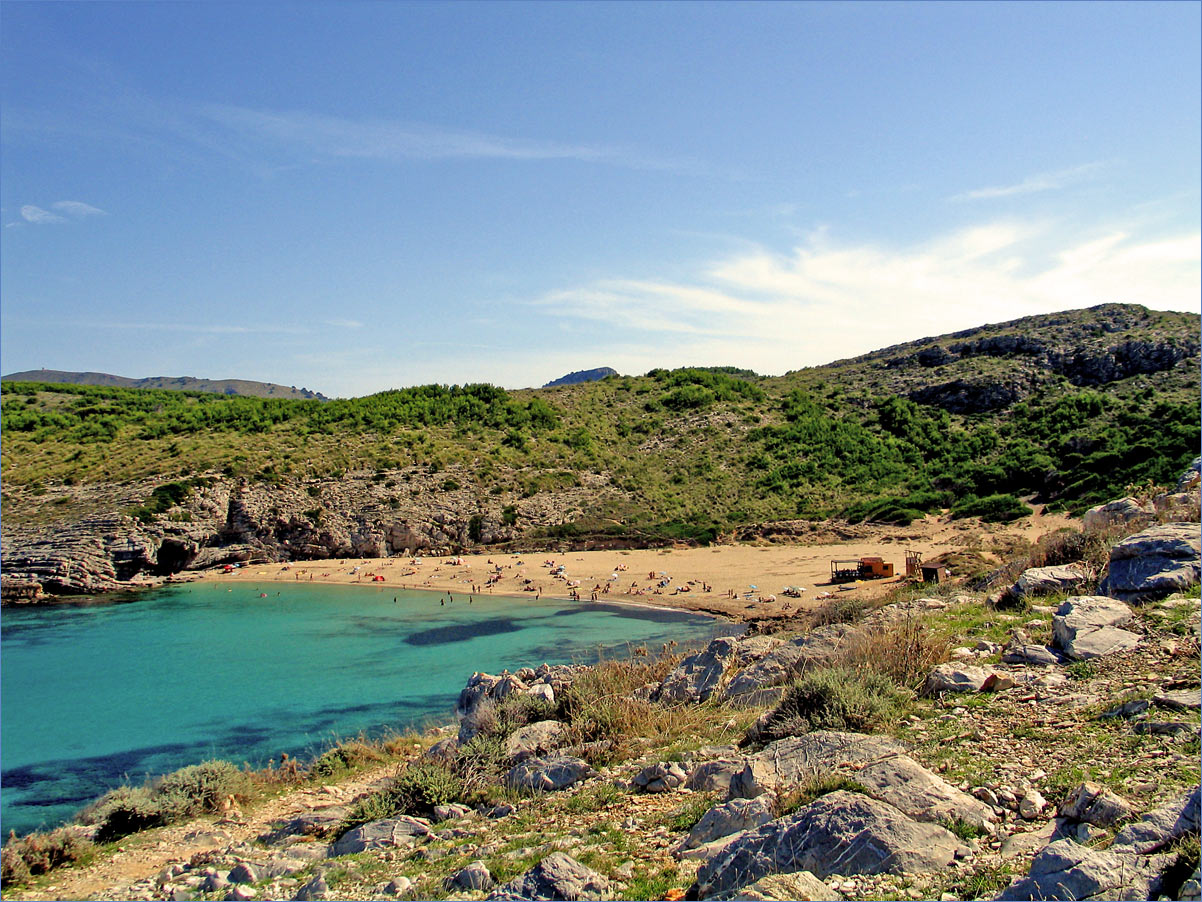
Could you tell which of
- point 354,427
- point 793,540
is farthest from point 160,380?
point 793,540

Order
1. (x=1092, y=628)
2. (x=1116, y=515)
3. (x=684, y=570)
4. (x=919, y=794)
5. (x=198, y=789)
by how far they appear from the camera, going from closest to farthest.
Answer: (x=919, y=794) → (x=1092, y=628) → (x=198, y=789) → (x=1116, y=515) → (x=684, y=570)

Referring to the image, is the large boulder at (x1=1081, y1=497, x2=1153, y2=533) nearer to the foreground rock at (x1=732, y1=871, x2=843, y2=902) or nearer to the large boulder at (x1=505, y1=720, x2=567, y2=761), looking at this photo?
the large boulder at (x1=505, y1=720, x2=567, y2=761)

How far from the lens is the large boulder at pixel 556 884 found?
5.00 m

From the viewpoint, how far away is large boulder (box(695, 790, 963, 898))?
4.55 meters

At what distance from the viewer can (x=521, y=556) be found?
133 ft

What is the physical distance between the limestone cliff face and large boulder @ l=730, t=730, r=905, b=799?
123ft

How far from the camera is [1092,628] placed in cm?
830

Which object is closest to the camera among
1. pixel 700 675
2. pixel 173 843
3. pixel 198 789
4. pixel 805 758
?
pixel 805 758

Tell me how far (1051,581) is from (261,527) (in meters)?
39.6

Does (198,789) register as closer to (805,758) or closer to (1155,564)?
(805,758)

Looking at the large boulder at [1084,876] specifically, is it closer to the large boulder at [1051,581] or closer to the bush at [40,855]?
the large boulder at [1051,581]

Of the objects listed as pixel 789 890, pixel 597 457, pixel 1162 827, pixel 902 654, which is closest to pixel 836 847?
pixel 789 890

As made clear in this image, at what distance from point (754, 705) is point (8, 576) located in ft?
130

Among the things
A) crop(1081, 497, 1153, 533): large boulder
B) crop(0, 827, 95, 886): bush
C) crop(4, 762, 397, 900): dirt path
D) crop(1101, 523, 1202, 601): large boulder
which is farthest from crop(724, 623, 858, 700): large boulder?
crop(0, 827, 95, 886): bush
